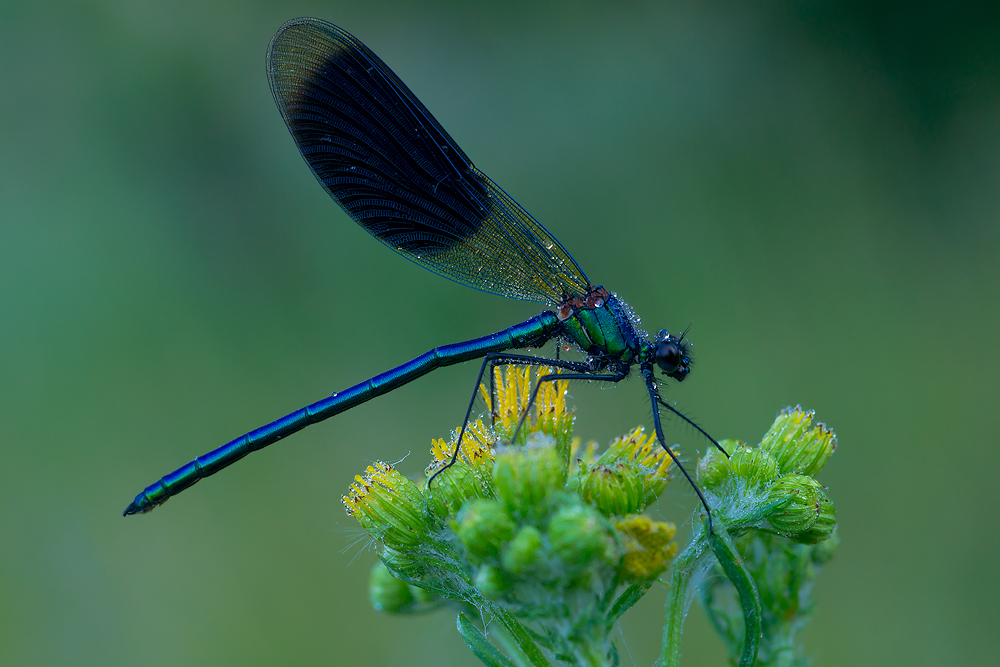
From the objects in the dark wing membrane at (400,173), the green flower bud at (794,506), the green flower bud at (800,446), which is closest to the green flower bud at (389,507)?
the green flower bud at (794,506)

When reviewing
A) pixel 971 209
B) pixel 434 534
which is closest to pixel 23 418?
pixel 434 534

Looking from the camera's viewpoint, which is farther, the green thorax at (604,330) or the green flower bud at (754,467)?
the green thorax at (604,330)

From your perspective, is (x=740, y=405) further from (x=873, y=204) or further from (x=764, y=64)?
(x=764, y=64)

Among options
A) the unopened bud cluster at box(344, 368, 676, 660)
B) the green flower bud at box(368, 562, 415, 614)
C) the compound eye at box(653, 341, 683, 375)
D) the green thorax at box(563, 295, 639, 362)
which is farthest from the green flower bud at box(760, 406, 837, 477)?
the green flower bud at box(368, 562, 415, 614)

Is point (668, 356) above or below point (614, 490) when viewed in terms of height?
above

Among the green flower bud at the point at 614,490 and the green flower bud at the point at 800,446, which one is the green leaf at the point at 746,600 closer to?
the green flower bud at the point at 614,490

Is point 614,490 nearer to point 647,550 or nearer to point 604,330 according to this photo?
point 647,550

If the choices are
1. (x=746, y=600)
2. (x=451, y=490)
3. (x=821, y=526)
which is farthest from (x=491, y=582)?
(x=821, y=526)
